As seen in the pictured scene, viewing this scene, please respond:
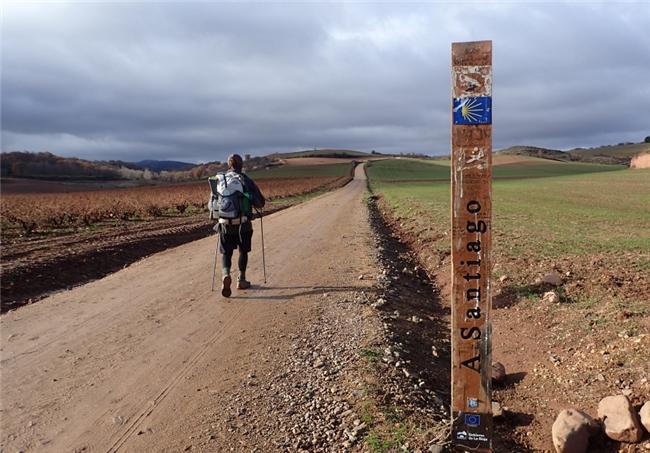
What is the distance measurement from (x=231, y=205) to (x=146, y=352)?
3103 mm

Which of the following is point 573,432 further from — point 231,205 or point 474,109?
point 231,205

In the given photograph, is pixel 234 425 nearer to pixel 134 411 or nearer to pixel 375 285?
pixel 134 411

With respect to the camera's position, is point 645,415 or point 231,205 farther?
point 231,205

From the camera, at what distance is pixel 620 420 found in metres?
4.01

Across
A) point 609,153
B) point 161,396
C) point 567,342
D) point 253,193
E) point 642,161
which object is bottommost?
point 567,342

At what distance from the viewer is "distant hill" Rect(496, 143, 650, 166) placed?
14125 cm

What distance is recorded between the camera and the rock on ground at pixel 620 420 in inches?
154

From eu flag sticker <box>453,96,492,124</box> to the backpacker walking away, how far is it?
5.38 meters

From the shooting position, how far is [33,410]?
4.50 meters

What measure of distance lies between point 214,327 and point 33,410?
8.26 feet

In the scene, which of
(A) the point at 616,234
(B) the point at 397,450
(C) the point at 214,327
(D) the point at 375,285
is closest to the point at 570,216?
(A) the point at 616,234

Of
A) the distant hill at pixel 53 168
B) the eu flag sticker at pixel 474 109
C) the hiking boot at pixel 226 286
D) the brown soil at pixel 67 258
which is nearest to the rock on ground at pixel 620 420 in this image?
the eu flag sticker at pixel 474 109

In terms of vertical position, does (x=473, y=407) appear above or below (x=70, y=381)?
above

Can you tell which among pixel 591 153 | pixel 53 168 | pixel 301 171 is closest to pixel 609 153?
pixel 591 153
